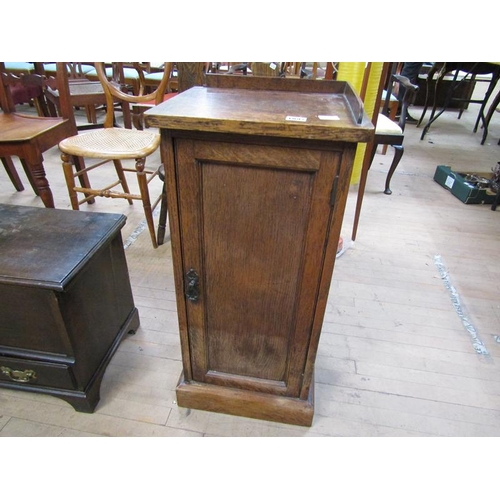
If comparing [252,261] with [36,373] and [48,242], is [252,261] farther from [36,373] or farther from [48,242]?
[36,373]

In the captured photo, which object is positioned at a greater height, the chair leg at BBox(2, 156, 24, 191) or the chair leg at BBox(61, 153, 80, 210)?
the chair leg at BBox(61, 153, 80, 210)

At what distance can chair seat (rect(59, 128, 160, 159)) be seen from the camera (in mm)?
1649

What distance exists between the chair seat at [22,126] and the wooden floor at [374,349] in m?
0.56

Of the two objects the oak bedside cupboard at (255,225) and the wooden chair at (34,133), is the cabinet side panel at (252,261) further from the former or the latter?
the wooden chair at (34,133)

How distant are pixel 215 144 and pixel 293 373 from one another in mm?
679

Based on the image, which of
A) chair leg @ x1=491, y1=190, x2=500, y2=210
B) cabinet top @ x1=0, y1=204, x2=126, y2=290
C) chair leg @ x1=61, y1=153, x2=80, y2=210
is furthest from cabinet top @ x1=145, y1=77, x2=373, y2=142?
chair leg @ x1=491, y1=190, x2=500, y2=210

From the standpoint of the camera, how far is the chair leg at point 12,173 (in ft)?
7.68

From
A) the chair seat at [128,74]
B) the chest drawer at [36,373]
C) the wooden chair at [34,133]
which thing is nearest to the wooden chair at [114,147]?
the wooden chair at [34,133]

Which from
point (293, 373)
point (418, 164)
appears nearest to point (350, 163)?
point (293, 373)

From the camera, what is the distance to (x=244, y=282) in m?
0.87

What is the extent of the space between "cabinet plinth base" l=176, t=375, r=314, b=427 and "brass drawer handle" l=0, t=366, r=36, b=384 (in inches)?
17.8

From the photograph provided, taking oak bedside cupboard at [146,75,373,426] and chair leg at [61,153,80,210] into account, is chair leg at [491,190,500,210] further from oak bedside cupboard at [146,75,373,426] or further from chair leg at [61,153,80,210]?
chair leg at [61,153,80,210]

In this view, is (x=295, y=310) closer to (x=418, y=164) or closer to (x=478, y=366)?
(x=478, y=366)

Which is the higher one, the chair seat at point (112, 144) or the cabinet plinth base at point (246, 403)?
the chair seat at point (112, 144)
